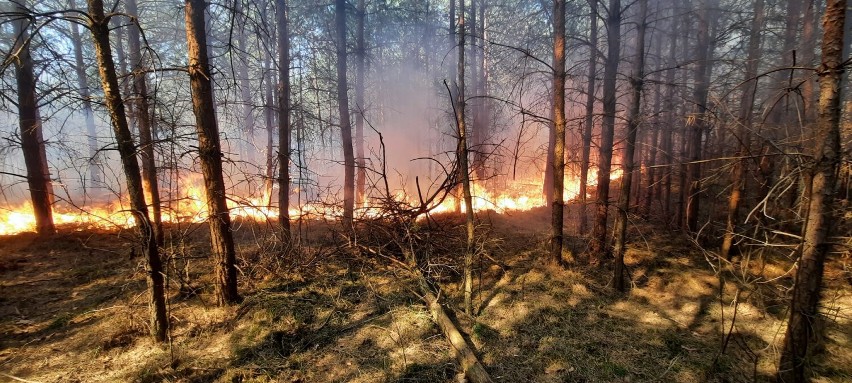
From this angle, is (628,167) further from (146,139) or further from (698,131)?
(146,139)

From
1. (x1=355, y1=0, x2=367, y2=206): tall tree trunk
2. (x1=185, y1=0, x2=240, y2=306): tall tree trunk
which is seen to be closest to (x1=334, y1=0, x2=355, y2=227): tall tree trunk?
(x1=355, y1=0, x2=367, y2=206): tall tree trunk

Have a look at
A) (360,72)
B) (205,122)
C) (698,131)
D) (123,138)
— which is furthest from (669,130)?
(123,138)

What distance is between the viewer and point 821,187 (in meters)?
3.64

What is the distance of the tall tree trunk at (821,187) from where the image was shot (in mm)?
3520

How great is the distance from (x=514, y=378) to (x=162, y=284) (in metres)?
5.24

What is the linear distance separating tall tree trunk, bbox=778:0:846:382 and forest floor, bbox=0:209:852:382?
0.24m

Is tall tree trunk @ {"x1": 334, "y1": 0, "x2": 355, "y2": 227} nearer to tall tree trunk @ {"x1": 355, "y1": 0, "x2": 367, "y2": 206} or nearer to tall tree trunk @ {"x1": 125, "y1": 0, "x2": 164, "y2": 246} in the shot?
tall tree trunk @ {"x1": 355, "y1": 0, "x2": 367, "y2": 206}

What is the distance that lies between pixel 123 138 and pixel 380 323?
4601 mm

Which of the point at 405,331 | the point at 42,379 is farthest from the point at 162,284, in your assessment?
the point at 405,331

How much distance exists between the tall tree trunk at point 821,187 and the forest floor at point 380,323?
0.80ft

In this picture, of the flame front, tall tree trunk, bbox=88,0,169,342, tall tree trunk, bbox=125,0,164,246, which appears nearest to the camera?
tall tree trunk, bbox=88,0,169,342

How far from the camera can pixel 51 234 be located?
378 inches

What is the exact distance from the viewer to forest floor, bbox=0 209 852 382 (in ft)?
16.3

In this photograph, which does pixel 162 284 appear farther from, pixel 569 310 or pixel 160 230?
pixel 569 310
